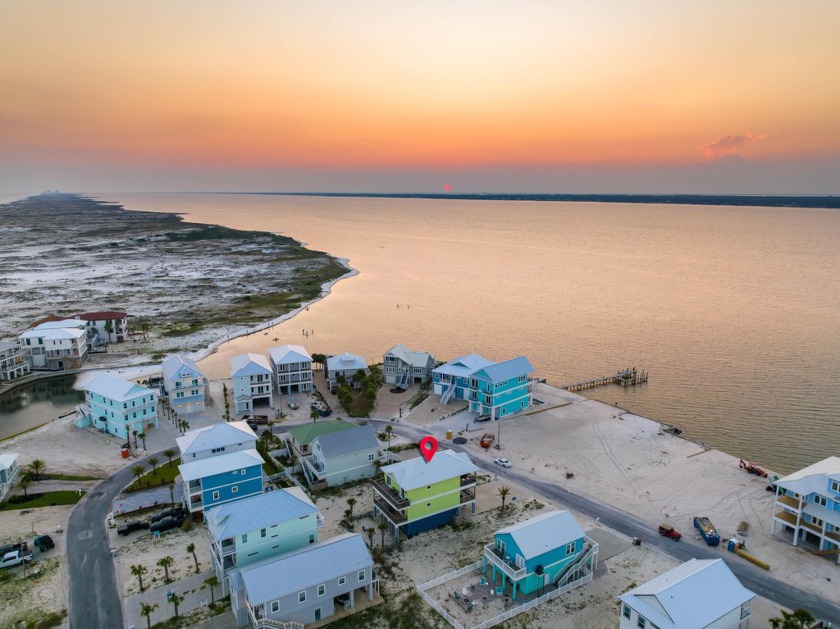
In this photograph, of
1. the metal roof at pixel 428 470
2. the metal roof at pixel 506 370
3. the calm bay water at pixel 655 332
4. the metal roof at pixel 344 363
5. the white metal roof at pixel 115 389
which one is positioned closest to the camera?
the metal roof at pixel 428 470

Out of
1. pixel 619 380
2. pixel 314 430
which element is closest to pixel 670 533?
pixel 314 430

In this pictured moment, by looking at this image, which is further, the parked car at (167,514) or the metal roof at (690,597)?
the parked car at (167,514)

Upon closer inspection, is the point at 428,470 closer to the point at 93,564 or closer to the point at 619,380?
A: the point at 93,564

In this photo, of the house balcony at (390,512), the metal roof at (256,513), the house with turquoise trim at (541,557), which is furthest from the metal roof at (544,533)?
the metal roof at (256,513)

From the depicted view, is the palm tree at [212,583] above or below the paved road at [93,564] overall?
above

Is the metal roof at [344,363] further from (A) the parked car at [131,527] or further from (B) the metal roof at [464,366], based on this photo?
(A) the parked car at [131,527]

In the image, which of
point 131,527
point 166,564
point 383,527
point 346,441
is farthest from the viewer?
point 346,441

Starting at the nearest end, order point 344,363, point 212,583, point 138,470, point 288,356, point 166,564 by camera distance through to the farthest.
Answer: point 212,583 → point 166,564 → point 138,470 → point 288,356 → point 344,363
